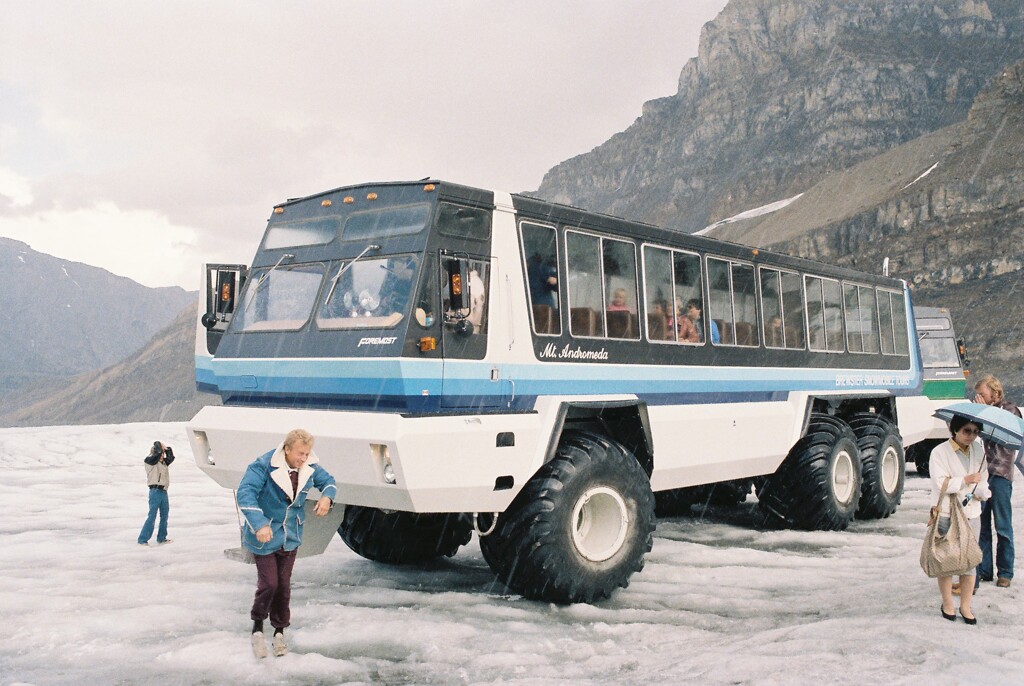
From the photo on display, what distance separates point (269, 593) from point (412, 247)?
102 inches

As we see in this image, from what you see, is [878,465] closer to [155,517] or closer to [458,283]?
[458,283]

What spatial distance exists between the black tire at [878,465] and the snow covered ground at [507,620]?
469 millimetres

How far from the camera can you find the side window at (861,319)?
37.7ft

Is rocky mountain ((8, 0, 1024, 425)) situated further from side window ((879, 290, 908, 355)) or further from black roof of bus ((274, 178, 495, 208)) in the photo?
black roof of bus ((274, 178, 495, 208))

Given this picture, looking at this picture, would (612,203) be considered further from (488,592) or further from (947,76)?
(488,592)

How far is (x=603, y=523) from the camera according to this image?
7.03 meters

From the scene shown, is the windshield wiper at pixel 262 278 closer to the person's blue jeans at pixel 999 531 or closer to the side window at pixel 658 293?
the side window at pixel 658 293

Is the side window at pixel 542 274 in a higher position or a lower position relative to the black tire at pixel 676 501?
higher

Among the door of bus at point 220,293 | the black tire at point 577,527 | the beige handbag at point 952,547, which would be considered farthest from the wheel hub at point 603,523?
the door of bus at point 220,293

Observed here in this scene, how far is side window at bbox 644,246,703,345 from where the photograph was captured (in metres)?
8.07

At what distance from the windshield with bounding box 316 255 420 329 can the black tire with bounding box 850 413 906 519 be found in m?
6.95

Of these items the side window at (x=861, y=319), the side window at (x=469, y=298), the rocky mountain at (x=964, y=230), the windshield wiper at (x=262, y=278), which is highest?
the rocky mountain at (x=964, y=230)

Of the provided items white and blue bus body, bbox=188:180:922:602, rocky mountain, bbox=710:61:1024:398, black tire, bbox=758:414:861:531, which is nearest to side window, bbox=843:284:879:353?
black tire, bbox=758:414:861:531

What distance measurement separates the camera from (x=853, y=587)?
7340 millimetres
